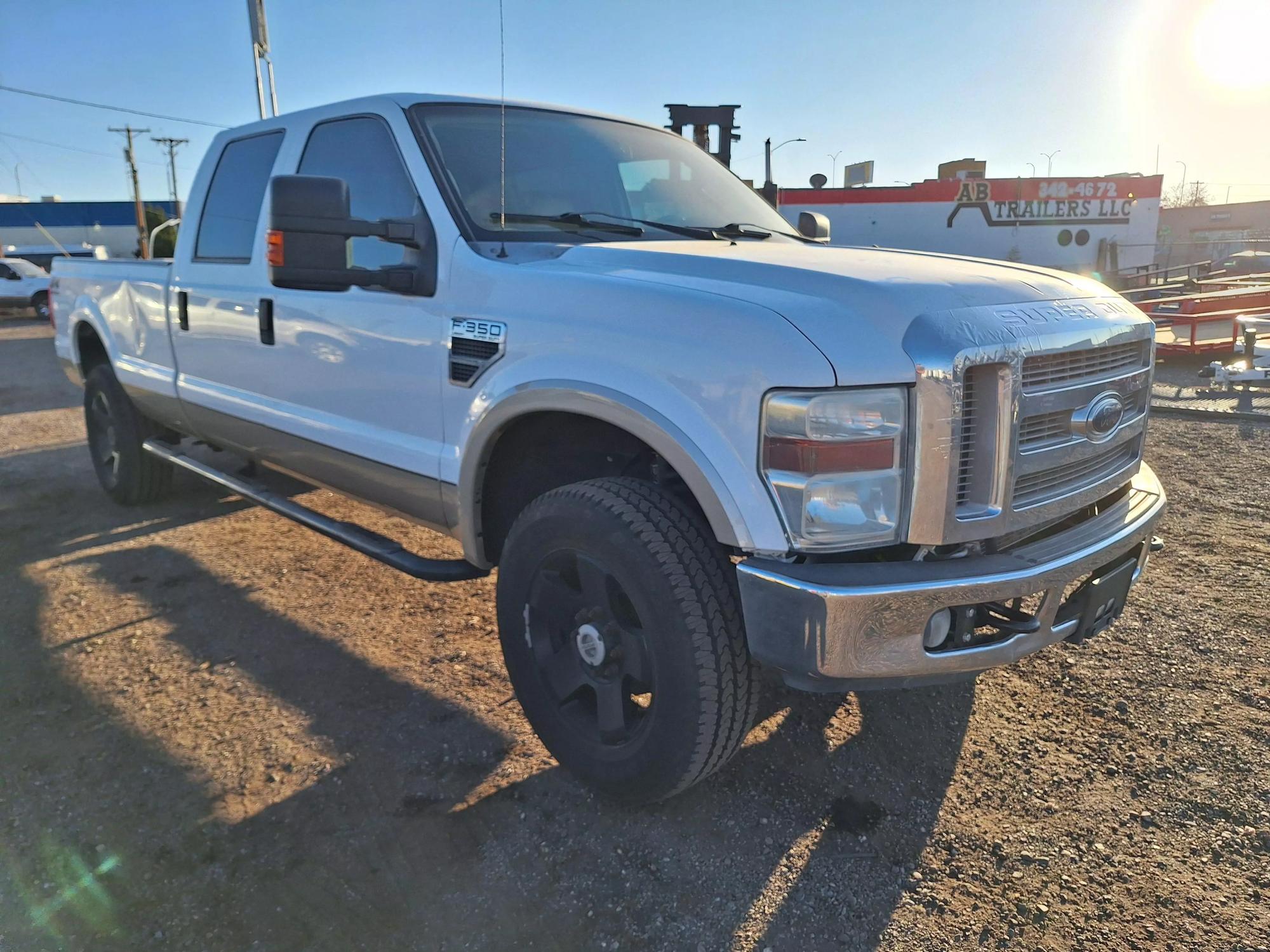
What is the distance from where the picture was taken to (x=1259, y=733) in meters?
2.81

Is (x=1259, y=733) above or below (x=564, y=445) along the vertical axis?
below

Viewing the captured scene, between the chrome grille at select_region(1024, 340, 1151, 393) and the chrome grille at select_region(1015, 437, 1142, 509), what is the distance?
22 centimetres

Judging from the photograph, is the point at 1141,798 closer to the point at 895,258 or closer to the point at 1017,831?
the point at 1017,831

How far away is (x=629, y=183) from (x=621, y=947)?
262 centimetres

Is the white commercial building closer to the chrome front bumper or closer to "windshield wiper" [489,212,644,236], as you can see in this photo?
"windshield wiper" [489,212,644,236]

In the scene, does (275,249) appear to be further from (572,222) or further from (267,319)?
(267,319)

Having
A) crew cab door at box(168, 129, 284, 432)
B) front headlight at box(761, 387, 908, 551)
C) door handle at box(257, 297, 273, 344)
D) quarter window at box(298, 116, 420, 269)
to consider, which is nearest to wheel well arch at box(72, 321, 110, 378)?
crew cab door at box(168, 129, 284, 432)

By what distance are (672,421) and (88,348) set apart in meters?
5.11

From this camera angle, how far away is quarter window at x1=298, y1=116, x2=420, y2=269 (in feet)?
9.96

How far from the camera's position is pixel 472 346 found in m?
2.67

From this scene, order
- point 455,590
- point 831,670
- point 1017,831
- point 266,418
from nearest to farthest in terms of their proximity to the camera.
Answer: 1. point 831,670
2. point 1017,831
3. point 266,418
4. point 455,590

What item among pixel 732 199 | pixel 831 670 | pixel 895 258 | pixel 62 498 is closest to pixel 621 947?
pixel 831 670

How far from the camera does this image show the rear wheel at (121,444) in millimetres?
5203

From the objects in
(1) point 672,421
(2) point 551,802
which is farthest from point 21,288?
(1) point 672,421
